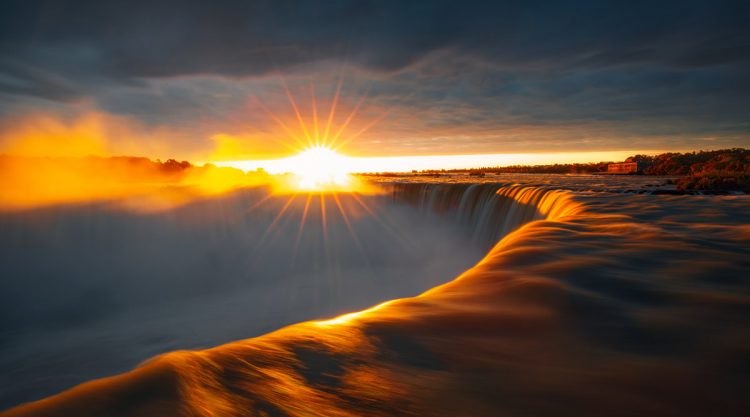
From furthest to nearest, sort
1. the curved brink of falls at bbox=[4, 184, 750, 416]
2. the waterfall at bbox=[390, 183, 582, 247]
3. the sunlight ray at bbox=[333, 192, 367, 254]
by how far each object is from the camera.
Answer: the sunlight ray at bbox=[333, 192, 367, 254], the waterfall at bbox=[390, 183, 582, 247], the curved brink of falls at bbox=[4, 184, 750, 416]

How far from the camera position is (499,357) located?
2.06m

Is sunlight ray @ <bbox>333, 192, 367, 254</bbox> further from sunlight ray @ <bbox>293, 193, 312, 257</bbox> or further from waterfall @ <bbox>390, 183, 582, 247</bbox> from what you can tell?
waterfall @ <bbox>390, 183, 582, 247</bbox>

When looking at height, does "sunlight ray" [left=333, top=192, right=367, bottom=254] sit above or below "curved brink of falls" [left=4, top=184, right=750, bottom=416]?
below

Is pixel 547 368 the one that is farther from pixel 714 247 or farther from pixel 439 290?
pixel 714 247

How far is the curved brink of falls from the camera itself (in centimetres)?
140

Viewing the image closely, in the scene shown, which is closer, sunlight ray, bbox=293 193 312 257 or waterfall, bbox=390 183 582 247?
waterfall, bbox=390 183 582 247

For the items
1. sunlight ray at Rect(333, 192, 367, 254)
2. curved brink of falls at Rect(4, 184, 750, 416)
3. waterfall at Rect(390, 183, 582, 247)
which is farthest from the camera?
sunlight ray at Rect(333, 192, 367, 254)

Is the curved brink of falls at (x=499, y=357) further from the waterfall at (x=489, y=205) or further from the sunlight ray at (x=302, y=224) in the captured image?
the sunlight ray at (x=302, y=224)

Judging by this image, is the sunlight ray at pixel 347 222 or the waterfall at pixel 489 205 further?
the sunlight ray at pixel 347 222

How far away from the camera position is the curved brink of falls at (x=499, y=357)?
4.60 feet

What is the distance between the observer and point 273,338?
2029 mm

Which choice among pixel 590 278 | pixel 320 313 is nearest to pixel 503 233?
pixel 320 313

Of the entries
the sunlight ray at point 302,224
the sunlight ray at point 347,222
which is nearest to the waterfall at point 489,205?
the sunlight ray at point 347,222

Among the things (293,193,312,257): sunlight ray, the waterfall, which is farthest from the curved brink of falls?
(293,193,312,257): sunlight ray
